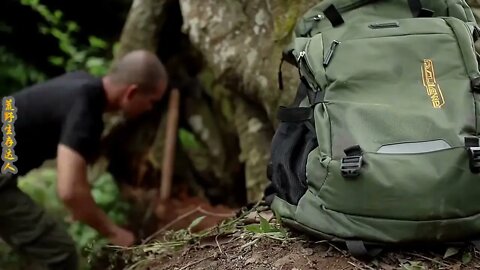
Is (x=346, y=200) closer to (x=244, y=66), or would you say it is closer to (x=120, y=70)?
(x=120, y=70)

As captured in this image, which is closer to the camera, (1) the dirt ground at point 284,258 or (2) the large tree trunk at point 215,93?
(1) the dirt ground at point 284,258

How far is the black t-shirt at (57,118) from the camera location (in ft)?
11.4

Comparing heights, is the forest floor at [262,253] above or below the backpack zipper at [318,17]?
below

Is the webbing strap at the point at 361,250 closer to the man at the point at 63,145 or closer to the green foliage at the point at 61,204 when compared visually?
the man at the point at 63,145

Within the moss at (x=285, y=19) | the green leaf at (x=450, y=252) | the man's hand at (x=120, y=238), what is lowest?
the green leaf at (x=450, y=252)

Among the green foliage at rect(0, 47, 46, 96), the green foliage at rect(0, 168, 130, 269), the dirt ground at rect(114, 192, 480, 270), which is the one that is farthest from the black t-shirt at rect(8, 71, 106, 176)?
the green foliage at rect(0, 47, 46, 96)

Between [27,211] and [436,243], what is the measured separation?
2.21 m

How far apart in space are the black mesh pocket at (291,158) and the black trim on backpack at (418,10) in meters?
0.62

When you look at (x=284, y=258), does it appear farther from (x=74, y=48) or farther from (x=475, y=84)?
(x=74, y=48)

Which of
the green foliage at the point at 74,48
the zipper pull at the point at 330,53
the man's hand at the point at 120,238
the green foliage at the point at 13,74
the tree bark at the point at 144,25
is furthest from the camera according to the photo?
the green foliage at the point at 13,74

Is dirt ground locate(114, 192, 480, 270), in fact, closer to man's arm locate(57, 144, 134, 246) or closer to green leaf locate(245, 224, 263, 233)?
Answer: green leaf locate(245, 224, 263, 233)

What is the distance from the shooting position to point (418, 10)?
275 centimetres

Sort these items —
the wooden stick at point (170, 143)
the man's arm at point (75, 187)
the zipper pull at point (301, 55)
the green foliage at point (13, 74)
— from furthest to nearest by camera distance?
the green foliage at point (13, 74)
the wooden stick at point (170, 143)
the man's arm at point (75, 187)
the zipper pull at point (301, 55)

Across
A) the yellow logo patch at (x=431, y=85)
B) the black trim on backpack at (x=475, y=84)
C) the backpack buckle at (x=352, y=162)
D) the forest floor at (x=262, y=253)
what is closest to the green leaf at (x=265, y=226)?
the forest floor at (x=262, y=253)
